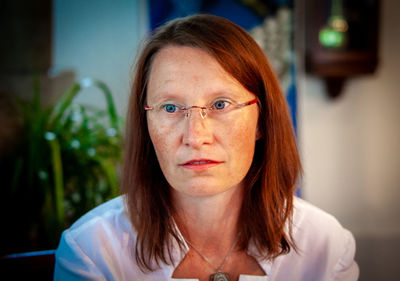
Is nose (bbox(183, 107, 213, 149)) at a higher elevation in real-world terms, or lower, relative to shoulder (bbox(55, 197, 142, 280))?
higher

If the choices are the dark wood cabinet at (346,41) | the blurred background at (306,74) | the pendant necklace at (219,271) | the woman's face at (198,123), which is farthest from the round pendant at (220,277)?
the dark wood cabinet at (346,41)

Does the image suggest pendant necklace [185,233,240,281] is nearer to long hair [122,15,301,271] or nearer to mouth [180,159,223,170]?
long hair [122,15,301,271]

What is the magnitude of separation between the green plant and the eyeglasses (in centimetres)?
84

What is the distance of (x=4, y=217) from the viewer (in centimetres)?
171

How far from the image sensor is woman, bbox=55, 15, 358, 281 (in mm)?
1022

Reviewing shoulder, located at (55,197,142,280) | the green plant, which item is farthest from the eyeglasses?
the green plant

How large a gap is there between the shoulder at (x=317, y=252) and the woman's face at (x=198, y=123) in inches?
14.1

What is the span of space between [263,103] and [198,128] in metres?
0.28

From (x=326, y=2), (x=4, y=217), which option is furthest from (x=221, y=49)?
(x=326, y=2)

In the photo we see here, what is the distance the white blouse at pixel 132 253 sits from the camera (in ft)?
3.57

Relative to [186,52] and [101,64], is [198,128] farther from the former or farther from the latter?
[101,64]

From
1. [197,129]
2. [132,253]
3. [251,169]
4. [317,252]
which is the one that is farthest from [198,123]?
[317,252]

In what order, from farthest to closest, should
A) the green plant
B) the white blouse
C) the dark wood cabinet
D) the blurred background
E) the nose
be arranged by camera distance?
1. the dark wood cabinet
2. the blurred background
3. the green plant
4. the white blouse
5. the nose

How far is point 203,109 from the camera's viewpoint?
1016mm
